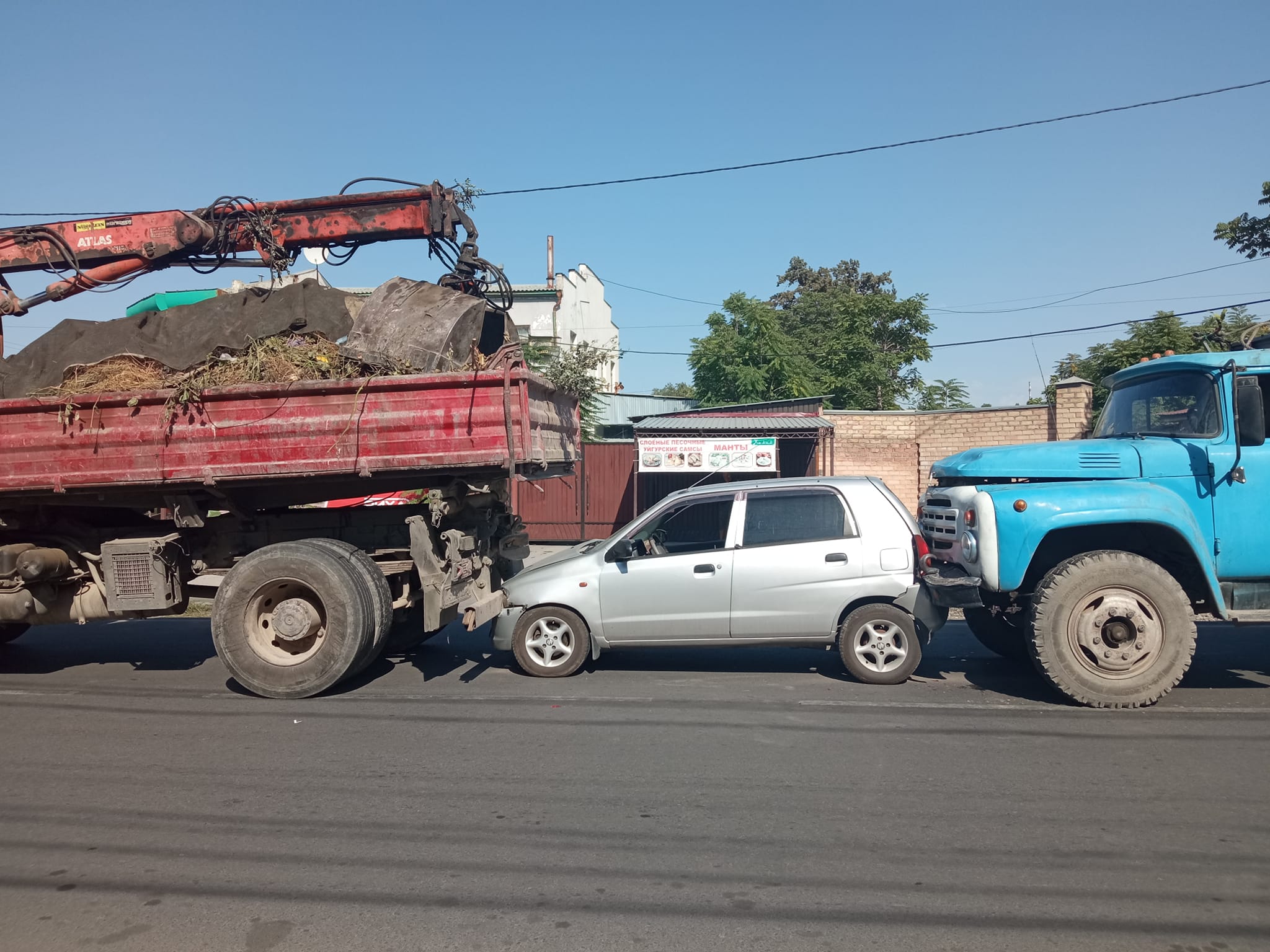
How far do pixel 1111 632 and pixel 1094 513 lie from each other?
0.85 meters

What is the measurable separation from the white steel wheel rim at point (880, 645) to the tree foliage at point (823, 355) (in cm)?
2110

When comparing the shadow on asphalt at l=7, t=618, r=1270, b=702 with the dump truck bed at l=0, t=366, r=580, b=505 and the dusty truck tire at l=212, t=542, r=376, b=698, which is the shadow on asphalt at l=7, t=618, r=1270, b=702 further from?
the dump truck bed at l=0, t=366, r=580, b=505

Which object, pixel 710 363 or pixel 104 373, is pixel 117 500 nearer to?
pixel 104 373

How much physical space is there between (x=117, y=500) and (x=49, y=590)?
111 cm

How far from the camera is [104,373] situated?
23.1ft

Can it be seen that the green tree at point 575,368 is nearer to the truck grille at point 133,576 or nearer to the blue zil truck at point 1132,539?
the truck grille at point 133,576

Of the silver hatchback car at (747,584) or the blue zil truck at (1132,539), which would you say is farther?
the silver hatchback car at (747,584)

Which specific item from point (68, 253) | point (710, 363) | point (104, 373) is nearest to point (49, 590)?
point (104, 373)

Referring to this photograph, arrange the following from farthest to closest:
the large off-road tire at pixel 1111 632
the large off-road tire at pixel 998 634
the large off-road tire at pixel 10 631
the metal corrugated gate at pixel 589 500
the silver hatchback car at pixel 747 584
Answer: the metal corrugated gate at pixel 589 500 < the large off-road tire at pixel 10 631 < the large off-road tire at pixel 998 634 < the silver hatchback car at pixel 747 584 < the large off-road tire at pixel 1111 632

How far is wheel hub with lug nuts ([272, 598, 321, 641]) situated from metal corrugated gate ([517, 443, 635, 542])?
11.5 m

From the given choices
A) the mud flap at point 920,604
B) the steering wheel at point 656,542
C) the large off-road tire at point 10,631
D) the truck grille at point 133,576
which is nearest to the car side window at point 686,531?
the steering wheel at point 656,542

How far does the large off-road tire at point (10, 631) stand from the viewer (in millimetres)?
8555

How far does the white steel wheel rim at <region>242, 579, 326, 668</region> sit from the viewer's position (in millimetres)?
6824

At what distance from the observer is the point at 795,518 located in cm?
723
